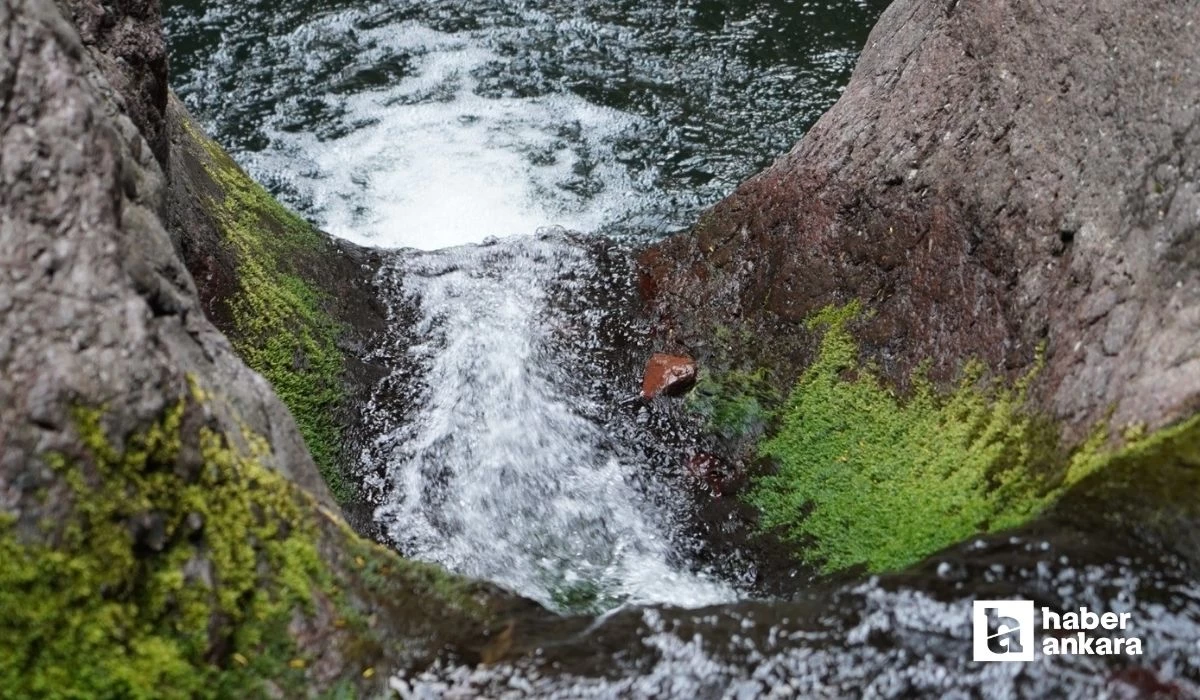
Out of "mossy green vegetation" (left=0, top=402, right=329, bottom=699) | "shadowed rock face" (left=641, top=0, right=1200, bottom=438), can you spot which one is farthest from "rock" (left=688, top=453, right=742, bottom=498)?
"mossy green vegetation" (left=0, top=402, right=329, bottom=699)

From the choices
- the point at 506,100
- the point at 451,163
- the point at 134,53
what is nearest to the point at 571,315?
the point at 134,53

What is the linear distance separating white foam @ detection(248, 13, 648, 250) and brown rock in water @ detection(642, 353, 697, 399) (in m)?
2.49

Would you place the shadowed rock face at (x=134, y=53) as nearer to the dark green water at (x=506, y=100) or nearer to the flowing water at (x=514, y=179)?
the flowing water at (x=514, y=179)

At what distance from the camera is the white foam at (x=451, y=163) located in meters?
8.62

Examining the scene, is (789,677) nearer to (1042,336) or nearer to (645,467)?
(1042,336)

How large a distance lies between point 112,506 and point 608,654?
4.48ft

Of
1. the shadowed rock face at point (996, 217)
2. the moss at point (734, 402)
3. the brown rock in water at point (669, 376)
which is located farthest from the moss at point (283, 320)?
the shadowed rock face at point (996, 217)

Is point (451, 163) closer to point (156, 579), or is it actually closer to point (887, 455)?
point (887, 455)

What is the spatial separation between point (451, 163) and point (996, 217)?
535cm

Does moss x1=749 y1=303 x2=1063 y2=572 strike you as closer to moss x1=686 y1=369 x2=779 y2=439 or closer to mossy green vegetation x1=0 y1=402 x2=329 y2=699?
moss x1=686 y1=369 x2=779 y2=439

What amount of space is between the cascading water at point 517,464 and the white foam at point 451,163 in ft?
5.81

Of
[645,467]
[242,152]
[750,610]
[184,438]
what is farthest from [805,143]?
[242,152]

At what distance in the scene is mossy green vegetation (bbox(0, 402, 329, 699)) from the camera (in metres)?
2.71

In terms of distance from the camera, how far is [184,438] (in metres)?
3.06
